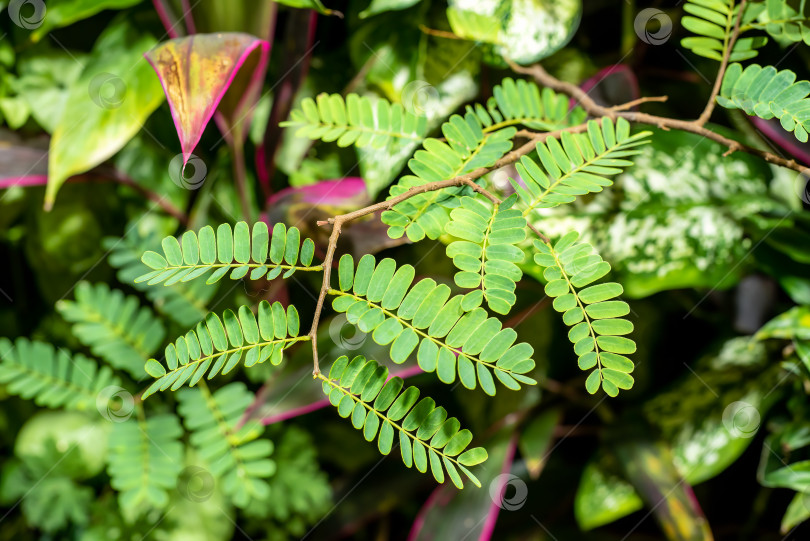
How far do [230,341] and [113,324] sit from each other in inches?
19.0

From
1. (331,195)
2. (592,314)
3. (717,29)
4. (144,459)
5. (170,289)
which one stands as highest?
(717,29)

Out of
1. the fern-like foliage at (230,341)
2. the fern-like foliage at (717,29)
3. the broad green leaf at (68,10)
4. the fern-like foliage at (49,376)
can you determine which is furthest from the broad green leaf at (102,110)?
the fern-like foliage at (717,29)

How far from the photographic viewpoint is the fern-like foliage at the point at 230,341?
46 centimetres

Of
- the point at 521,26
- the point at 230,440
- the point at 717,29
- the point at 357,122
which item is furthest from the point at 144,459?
the point at 717,29

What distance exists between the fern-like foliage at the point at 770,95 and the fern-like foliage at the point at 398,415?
38 centimetres

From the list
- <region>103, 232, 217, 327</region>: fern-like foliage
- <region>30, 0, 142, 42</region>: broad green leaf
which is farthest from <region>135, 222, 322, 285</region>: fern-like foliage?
<region>30, 0, 142, 42</region>: broad green leaf

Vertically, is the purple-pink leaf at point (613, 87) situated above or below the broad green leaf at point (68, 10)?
below

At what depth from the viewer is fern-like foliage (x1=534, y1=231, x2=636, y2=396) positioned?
1.40ft

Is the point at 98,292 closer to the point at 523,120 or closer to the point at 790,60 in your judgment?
the point at 523,120

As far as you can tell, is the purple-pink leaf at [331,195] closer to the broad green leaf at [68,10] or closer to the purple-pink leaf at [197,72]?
the purple-pink leaf at [197,72]

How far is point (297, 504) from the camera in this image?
2.96 feet

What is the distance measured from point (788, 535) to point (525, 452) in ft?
1.28

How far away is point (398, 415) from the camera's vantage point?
1.48ft

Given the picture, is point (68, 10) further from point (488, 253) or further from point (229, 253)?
point (488, 253)
